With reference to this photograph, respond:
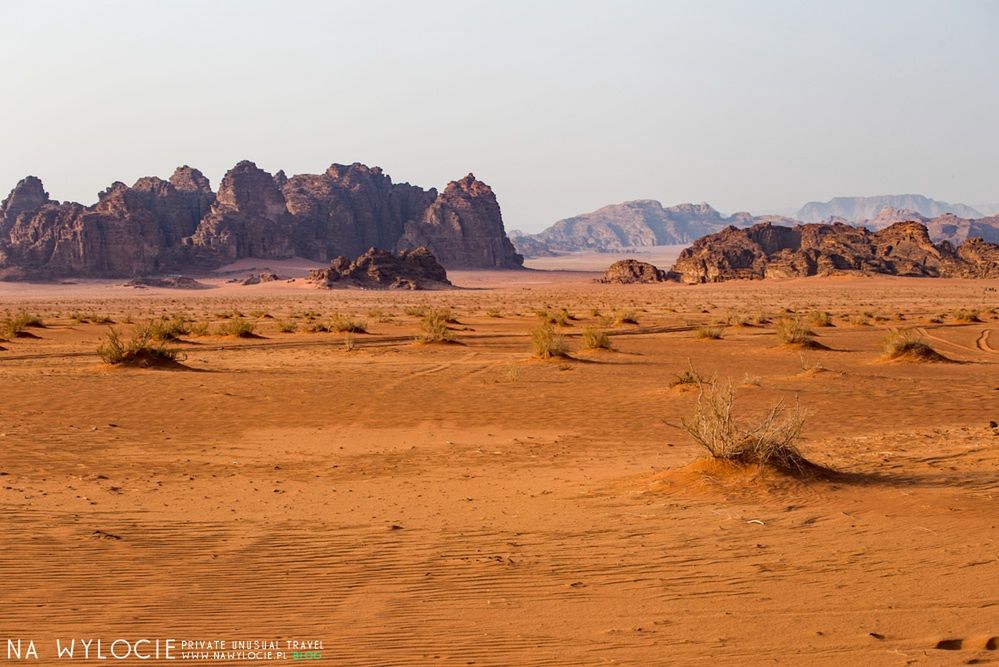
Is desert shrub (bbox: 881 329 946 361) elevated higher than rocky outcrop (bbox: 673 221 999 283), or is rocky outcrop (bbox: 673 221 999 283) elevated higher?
rocky outcrop (bbox: 673 221 999 283)

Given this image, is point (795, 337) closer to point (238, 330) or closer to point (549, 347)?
point (549, 347)

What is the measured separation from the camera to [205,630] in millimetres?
5008

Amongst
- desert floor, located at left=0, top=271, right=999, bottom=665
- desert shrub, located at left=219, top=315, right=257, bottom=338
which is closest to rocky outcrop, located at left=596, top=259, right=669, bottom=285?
desert shrub, located at left=219, top=315, right=257, bottom=338

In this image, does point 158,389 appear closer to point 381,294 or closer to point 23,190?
point 381,294

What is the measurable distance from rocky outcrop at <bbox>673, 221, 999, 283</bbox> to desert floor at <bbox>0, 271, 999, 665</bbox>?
68.9 metres

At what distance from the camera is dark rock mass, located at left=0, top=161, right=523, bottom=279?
99.0 m

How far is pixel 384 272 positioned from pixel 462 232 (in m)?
43.5

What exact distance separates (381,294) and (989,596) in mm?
67575

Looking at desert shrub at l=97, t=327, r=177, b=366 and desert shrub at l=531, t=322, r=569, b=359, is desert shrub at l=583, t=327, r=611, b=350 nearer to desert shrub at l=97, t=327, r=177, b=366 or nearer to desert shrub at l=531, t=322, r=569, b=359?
desert shrub at l=531, t=322, r=569, b=359

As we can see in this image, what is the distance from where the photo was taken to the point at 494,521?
7473mm

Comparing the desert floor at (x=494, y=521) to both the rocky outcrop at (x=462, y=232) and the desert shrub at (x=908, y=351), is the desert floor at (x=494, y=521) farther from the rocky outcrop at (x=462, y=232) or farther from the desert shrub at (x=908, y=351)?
the rocky outcrop at (x=462, y=232)

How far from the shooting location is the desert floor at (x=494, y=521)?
5.01 metres

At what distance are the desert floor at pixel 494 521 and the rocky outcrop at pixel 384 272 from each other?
6405 cm

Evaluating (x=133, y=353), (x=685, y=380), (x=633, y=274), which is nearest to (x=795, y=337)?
(x=685, y=380)
